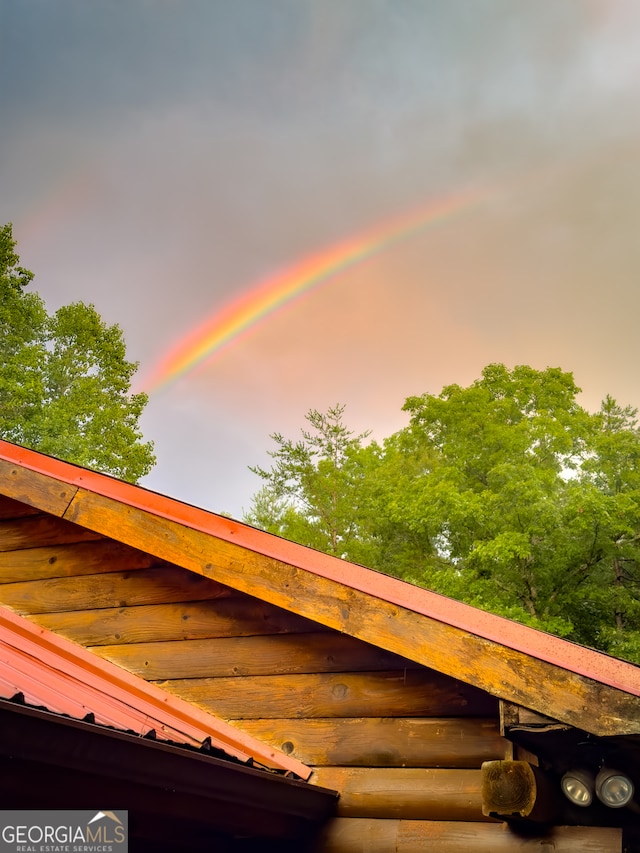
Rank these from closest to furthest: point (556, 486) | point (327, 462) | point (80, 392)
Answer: point (556, 486) → point (80, 392) → point (327, 462)

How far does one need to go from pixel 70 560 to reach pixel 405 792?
227 centimetres

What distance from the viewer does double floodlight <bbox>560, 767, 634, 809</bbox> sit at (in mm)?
2406

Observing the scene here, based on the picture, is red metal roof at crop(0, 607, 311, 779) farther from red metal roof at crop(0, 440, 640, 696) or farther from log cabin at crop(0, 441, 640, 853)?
red metal roof at crop(0, 440, 640, 696)

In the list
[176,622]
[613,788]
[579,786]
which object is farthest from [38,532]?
[613,788]

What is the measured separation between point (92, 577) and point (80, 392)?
67.6ft

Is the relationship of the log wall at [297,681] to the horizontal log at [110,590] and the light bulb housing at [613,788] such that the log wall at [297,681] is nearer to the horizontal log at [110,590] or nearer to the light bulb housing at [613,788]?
the horizontal log at [110,590]

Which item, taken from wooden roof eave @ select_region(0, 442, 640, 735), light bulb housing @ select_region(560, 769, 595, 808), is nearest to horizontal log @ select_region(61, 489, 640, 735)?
wooden roof eave @ select_region(0, 442, 640, 735)

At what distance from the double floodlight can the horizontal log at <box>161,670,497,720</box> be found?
51 centimetres

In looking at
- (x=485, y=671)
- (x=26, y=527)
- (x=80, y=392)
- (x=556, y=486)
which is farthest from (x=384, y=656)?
(x=80, y=392)

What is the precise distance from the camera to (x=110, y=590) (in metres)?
3.77

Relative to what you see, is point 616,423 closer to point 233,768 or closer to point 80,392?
point 80,392

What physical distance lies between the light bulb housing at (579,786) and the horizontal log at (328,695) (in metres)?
0.49

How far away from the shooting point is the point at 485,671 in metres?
2.45

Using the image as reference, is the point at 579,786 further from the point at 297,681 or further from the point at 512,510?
the point at 512,510
